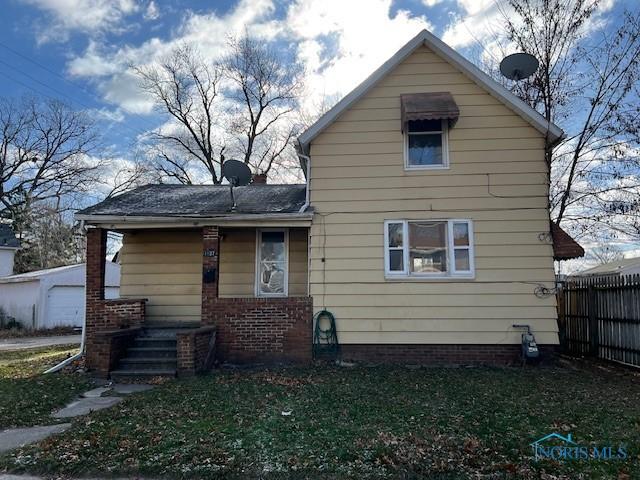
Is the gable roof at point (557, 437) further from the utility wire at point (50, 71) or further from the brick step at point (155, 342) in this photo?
the utility wire at point (50, 71)

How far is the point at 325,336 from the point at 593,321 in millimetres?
6123

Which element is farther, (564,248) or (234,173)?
(234,173)

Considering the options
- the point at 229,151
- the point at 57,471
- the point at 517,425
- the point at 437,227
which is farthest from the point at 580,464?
the point at 229,151

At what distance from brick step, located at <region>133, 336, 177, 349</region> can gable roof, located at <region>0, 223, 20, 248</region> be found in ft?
88.4

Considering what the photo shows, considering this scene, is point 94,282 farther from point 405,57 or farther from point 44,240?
point 44,240

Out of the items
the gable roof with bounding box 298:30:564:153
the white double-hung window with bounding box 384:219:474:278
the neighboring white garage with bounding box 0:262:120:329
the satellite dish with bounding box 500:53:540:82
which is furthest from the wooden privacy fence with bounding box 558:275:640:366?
the neighboring white garage with bounding box 0:262:120:329

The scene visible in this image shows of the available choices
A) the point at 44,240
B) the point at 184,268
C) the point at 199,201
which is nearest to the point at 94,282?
the point at 184,268

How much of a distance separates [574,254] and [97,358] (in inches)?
374

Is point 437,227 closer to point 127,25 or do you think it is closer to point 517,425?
point 517,425

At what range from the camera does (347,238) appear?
959 cm

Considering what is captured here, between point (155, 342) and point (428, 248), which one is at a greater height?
point (428, 248)

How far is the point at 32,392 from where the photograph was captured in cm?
720

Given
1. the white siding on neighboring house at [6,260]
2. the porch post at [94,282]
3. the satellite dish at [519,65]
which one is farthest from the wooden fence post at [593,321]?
the white siding on neighboring house at [6,260]

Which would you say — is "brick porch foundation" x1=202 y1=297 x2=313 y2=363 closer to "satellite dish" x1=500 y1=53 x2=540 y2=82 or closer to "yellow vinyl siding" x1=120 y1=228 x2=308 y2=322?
"yellow vinyl siding" x1=120 y1=228 x2=308 y2=322
